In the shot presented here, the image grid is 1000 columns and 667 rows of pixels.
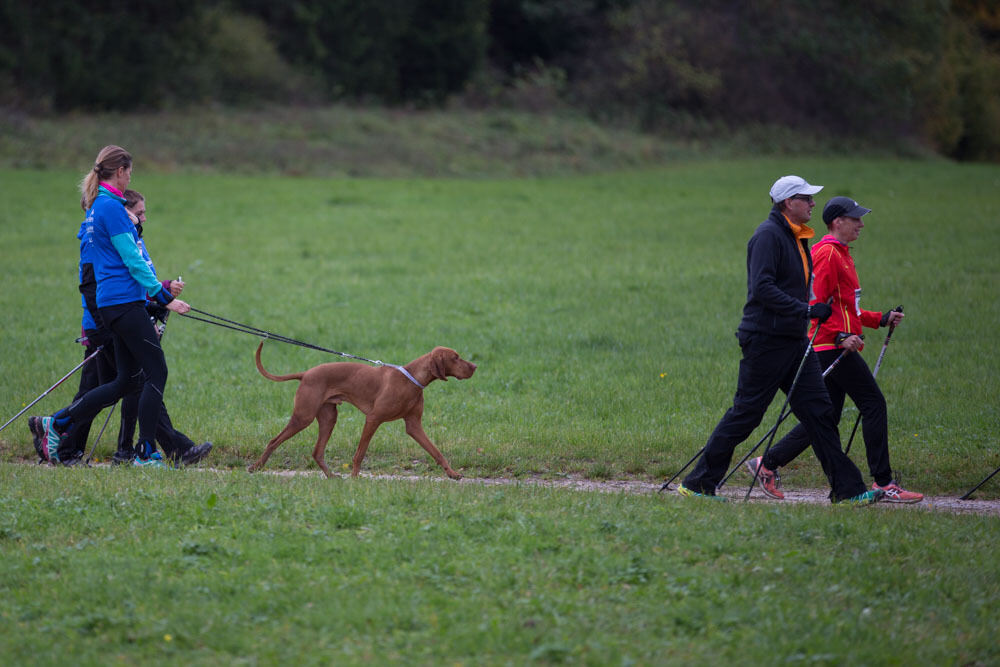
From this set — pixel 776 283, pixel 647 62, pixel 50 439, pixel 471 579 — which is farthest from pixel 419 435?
pixel 647 62

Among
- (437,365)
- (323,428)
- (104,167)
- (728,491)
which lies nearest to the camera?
(104,167)

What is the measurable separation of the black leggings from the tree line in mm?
36519

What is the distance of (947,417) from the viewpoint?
10102 mm

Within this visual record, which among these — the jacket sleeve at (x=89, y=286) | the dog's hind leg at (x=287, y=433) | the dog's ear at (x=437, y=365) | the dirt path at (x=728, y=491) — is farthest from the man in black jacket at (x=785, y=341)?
the jacket sleeve at (x=89, y=286)

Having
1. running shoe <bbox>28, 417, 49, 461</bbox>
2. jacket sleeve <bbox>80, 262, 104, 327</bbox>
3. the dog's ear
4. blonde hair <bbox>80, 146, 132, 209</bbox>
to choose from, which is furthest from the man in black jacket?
running shoe <bbox>28, 417, 49, 461</bbox>

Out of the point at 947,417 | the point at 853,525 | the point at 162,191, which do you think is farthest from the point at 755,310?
the point at 162,191

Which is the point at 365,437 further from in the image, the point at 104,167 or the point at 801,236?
the point at 801,236

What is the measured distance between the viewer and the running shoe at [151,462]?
809 cm

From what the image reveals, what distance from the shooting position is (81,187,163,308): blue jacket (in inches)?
309

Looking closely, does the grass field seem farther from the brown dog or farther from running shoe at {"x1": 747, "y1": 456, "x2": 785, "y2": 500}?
the brown dog

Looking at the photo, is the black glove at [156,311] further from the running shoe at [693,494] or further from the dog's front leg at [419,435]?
the running shoe at [693,494]

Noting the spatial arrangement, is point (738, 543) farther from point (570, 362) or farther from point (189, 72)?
point (189, 72)

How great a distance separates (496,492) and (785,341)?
7.83 ft

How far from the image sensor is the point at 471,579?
18.5 feet
